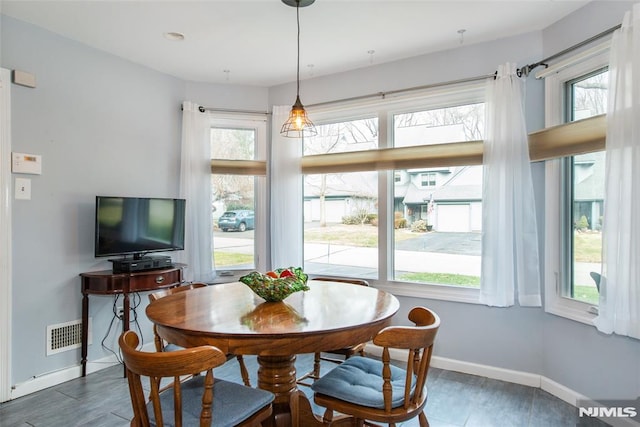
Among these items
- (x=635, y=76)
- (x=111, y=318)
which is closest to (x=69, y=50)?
(x=111, y=318)

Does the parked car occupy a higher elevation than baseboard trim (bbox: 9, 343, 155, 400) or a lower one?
higher

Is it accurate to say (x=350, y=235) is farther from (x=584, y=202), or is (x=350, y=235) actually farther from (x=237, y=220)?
(x=584, y=202)

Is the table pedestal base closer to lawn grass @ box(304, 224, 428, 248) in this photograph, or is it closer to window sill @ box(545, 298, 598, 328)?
window sill @ box(545, 298, 598, 328)

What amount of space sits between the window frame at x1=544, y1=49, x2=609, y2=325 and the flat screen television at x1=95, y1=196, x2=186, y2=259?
3163mm

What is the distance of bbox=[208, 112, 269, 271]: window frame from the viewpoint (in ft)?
13.1

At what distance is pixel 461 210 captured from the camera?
3.26 meters

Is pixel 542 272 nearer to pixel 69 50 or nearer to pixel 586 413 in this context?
pixel 586 413

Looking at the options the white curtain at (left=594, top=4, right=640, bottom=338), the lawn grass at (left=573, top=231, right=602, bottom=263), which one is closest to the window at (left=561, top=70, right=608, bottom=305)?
the lawn grass at (left=573, top=231, right=602, bottom=263)

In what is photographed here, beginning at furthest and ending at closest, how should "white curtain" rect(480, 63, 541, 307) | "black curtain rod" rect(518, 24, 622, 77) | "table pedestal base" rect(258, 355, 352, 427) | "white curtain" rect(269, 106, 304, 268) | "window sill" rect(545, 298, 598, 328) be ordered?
"white curtain" rect(269, 106, 304, 268) < "white curtain" rect(480, 63, 541, 307) < "window sill" rect(545, 298, 598, 328) < "black curtain rod" rect(518, 24, 622, 77) < "table pedestal base" rect(258, 355, 352, 427)

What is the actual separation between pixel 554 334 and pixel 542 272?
0.46m

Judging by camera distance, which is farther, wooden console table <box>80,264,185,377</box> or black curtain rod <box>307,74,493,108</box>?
black curtain rod <box>307,74,493,108</box>

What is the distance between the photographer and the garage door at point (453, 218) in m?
3.25

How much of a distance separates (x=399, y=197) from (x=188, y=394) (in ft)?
8.15

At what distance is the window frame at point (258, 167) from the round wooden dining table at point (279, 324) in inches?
67.1
